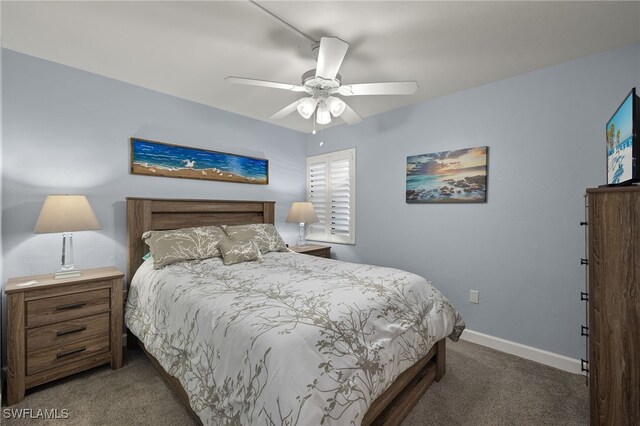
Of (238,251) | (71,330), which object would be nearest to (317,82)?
(238,251)

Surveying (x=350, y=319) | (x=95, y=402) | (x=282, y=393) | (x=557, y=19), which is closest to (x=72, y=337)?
(x=95, y=402)

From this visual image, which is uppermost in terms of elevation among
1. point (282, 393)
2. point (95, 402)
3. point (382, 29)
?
point (382, 29)

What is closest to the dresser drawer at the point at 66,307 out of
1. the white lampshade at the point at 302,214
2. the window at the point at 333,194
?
the white lampshade at the point at 302,214

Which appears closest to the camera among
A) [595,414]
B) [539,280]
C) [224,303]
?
[595,414]

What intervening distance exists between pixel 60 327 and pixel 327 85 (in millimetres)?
2600

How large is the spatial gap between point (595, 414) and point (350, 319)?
120 cm

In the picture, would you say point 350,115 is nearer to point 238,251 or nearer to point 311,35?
point 311,35

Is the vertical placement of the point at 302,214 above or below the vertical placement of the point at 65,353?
above

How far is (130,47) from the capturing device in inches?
83.3

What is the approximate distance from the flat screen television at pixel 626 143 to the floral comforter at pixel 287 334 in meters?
1.22

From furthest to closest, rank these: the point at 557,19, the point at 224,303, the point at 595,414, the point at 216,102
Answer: the point at 216,102, the point at 557,19, the point at 224,303, the point at 595,414

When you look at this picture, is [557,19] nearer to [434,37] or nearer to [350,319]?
[434,37]

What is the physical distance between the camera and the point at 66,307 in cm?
204

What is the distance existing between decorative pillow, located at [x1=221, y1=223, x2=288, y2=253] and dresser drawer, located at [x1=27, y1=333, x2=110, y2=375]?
1302 mm
